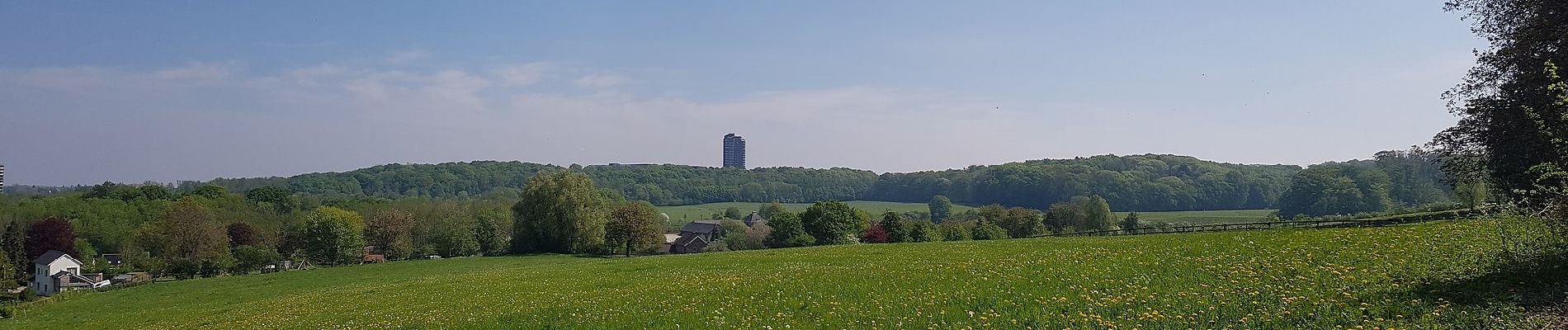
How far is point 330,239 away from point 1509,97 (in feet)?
259

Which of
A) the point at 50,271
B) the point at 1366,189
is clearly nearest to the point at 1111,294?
the point at 50,271

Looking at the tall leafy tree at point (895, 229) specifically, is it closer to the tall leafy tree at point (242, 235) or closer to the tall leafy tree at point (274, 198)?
the tall leafy tree at point (242, 235)

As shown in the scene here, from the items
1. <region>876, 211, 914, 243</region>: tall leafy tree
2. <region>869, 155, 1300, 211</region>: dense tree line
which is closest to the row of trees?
<region>876, 211, 914, 243</region>: tall leafy tree

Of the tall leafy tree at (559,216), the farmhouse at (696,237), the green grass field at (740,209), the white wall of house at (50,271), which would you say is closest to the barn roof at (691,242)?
the farmhouse at (696,237)

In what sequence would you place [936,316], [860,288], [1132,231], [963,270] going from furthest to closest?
1. [1132,231]
2. [963,270]
3. [860,288]
4. [936,316]

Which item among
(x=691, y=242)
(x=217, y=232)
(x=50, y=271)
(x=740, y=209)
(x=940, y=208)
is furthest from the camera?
(x=740, y=209)

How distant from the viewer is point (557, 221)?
77625 mm

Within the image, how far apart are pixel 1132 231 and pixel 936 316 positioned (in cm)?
5473

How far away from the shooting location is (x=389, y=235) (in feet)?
265

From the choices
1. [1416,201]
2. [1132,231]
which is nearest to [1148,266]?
[1132,231]

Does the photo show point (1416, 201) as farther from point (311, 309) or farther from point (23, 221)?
point (23, 221)

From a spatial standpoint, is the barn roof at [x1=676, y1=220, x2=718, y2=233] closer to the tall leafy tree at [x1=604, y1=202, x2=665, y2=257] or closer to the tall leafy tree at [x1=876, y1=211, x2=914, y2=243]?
the tall leafy tree at [x1=604, y1=202, x2=665, y2=257]

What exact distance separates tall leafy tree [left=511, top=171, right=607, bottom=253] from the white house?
3628 centimetres

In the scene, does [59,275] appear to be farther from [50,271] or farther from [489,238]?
[489,238]
